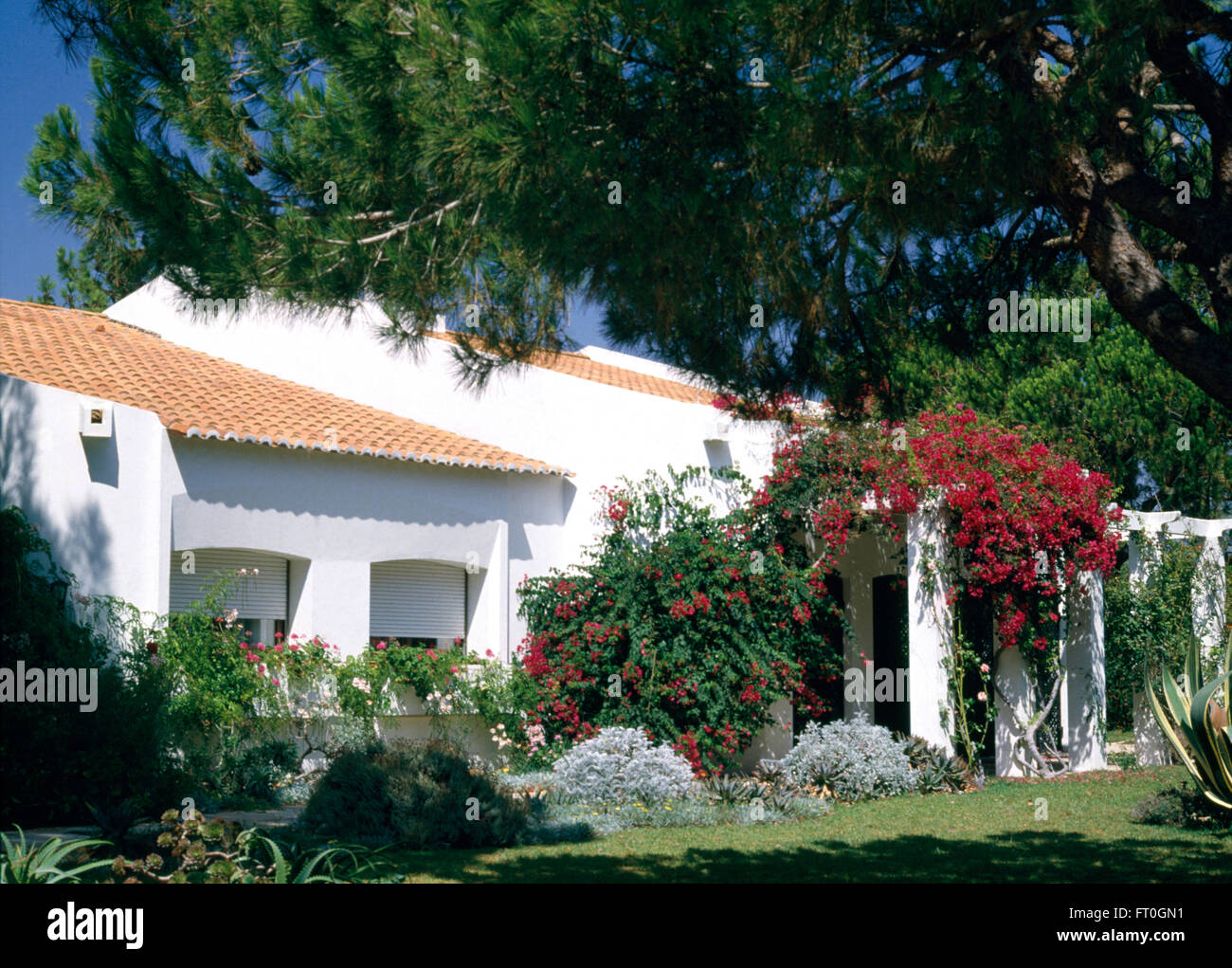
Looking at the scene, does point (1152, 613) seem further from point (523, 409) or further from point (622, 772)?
point (523, 409)

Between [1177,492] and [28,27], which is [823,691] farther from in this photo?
[28,27]

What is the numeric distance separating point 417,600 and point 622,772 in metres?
4.60

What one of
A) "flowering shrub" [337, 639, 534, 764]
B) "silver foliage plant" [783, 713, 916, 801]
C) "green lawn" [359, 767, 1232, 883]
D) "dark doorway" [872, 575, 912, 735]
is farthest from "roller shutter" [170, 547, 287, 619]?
"dark doorway" [872, 575, 912, 735]

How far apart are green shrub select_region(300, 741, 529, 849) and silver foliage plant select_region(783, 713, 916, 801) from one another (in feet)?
12.4

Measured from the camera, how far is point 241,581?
13.7 meters

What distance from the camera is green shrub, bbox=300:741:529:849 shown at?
9.43 meters

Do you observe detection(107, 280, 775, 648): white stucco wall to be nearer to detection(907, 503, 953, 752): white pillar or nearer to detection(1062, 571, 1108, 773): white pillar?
detection(907, 503, 953, 752): white pillar

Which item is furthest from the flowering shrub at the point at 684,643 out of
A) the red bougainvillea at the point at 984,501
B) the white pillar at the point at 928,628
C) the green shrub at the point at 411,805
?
the green shrub at the point at 411,805

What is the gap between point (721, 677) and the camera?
1366 centimetres

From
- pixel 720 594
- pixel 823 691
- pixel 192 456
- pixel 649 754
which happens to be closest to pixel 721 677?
pixel 720 594

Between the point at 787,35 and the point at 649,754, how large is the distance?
8140 millimetres

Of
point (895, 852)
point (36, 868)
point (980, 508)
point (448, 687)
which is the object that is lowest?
point (895, 852)

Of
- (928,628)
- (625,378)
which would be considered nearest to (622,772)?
(928,628)

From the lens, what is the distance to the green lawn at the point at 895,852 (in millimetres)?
8156
